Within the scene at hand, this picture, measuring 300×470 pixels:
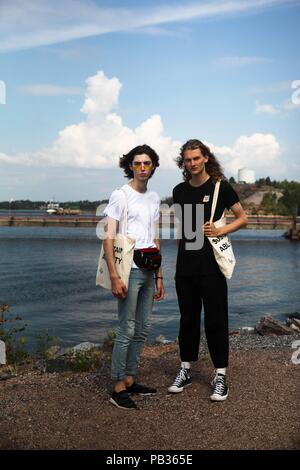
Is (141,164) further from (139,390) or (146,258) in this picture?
(139,390)

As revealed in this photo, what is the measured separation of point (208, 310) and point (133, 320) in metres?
0.73

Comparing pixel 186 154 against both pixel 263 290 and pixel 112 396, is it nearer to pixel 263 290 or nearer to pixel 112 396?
pixel 112 396

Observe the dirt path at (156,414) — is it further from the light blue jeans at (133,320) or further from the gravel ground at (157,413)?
the light blue jeans at (133,320)

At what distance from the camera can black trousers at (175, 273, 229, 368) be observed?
5.19 metres

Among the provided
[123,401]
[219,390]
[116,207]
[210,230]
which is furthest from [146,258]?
[219,390]

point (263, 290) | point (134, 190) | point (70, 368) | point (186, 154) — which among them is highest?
point (186, 154)

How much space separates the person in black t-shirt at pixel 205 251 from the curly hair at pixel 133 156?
11.2 inches

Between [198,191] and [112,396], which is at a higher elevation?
[198,191]

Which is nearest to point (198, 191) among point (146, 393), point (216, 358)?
point (216, 358)

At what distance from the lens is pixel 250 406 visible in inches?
199

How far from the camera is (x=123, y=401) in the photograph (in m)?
5.00

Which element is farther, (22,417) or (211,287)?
(211,287)
